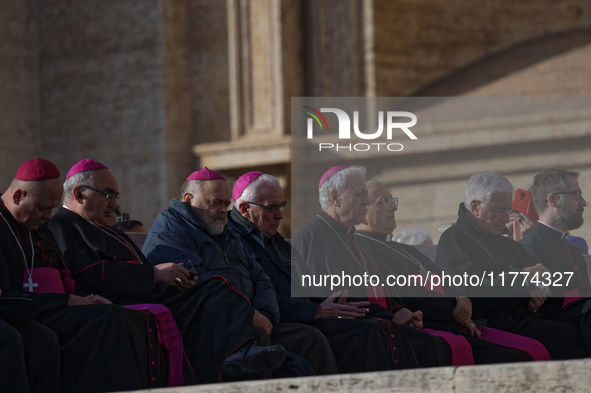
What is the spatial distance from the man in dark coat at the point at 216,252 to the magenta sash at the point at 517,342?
116 cm

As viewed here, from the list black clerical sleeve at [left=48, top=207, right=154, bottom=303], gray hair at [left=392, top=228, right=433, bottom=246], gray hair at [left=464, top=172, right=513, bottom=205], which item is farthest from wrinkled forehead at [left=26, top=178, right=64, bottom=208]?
gray hair at [left=392, top=228, right=433, bottom=246]

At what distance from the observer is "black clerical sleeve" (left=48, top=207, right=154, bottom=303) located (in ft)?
18.6

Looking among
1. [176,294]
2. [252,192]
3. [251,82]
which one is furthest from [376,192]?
[251,82]

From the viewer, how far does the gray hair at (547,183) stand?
6523 millimetres

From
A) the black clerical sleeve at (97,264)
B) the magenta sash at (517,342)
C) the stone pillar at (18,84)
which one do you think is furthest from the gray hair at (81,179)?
the stone pillar at (18,84)

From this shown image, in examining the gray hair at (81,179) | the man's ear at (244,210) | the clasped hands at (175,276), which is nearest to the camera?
the clasped hands at (175,276)

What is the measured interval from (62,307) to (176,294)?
2.28 ft

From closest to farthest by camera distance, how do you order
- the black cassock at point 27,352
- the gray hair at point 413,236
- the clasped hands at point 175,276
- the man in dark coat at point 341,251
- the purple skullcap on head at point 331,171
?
1. the black cassock at point 27,352
2. the clasped hands at point 175,276
3. the man in dark coat at point 341,251
4. the purple skullcap on head at point 331,171
5. the gray hair at point 413,236

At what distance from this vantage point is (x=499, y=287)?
6477mm

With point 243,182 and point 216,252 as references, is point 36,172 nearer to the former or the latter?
point 216,252

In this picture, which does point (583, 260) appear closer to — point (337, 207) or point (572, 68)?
point (337, 207)

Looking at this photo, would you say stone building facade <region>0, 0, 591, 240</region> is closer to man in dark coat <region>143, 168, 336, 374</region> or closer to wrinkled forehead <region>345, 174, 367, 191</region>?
wrinkled forehead <region>345, 174, 367, 191</region>

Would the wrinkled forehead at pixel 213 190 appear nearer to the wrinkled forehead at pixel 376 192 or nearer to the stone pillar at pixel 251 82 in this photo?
the wrinkled forehead at pixel 376 192

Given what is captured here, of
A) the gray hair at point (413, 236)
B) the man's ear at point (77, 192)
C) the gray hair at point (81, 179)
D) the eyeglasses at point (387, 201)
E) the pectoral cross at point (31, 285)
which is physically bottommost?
the pectoral cross at point (31, 285)
